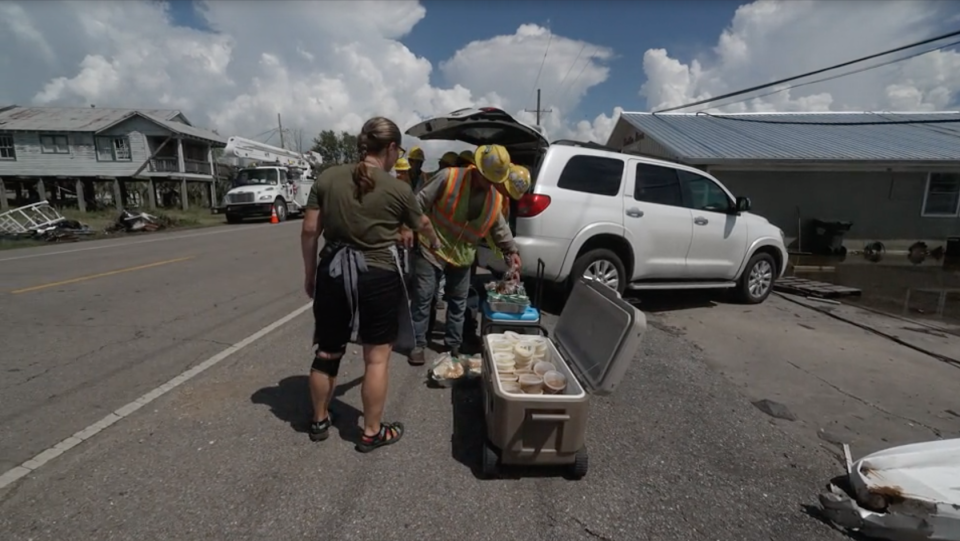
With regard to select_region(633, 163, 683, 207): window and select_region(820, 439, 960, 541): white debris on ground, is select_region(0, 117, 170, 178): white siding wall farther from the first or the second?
select_region(820, 439, 960, 541): white debris on ground

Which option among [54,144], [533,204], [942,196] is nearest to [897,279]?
[942,196]

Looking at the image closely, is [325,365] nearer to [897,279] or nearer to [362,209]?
[362,209]

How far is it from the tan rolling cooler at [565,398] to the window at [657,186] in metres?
2.67

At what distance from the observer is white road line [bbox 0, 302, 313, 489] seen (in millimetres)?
2564

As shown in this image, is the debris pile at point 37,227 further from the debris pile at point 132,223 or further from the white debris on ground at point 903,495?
the white debris on ground at point 903,495

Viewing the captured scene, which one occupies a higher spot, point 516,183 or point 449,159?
point 449,159

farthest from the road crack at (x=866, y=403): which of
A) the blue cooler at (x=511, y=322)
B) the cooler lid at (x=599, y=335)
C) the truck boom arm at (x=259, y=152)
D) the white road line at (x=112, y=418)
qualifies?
the truck boom arm at (x=259, y=152)

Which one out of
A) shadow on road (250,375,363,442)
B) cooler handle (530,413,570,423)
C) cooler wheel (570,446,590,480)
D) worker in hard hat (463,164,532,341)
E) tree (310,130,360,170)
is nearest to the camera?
cooler handle (530,413,570,423)

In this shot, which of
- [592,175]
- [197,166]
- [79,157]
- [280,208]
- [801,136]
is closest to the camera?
[592,175]

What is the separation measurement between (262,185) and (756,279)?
2027 centimetres

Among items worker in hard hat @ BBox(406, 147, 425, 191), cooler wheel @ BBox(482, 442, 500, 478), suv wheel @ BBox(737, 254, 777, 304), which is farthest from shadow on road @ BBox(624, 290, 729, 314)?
cooler wheel @ BBox(482, 442, 500, 478)

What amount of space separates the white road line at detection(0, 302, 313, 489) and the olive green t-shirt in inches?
79.9

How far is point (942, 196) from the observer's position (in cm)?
1352

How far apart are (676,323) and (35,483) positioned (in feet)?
19.3
